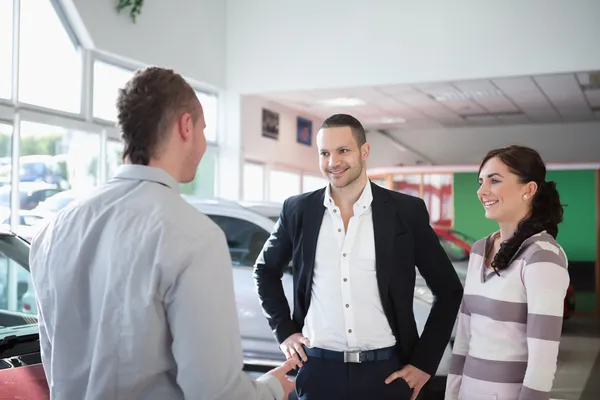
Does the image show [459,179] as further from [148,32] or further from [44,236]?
[44,236]

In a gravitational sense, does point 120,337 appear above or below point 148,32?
below

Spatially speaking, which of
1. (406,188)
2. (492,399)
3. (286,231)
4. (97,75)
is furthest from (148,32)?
(492,399)

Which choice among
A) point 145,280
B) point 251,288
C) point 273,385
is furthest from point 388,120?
point 145,280

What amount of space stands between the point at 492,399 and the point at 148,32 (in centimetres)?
815

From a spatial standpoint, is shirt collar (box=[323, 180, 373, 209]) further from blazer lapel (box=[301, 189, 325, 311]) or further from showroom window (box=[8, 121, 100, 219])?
showroom window (box=[8, 121, 100, 219])

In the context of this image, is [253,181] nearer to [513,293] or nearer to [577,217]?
[577,217]

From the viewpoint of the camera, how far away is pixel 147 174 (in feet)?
4.34

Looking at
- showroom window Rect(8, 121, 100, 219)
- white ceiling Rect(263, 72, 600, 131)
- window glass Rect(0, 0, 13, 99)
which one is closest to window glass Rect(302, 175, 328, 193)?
white ceiling Rect(263, 72, 600, 131)

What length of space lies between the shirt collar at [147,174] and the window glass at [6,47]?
6462 millimetres

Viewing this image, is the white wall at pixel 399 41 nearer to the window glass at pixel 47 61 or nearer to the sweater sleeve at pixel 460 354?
the window glass at pixel 47 61

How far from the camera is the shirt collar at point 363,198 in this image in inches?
100.0

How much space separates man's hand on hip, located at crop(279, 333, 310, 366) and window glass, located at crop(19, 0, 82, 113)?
5831 mm

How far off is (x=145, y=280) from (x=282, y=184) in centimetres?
1270

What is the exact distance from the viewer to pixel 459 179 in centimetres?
1193
